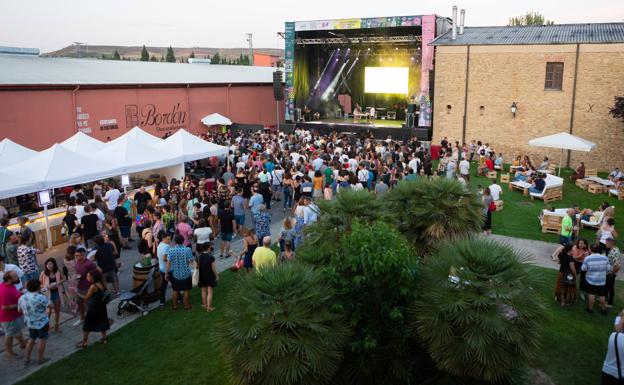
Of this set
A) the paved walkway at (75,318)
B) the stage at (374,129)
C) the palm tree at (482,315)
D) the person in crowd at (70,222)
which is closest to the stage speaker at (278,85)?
the stage at (374,129)

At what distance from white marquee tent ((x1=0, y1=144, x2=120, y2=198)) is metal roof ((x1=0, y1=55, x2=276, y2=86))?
799 centimetres

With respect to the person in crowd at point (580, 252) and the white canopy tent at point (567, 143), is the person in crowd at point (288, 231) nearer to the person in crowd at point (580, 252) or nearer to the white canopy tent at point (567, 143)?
the person in crowd at point (580, 252)

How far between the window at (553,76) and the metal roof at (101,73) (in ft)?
57.5

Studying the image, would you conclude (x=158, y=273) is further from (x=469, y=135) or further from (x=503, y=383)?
(x=469, y=135)

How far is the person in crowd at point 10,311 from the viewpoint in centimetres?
688

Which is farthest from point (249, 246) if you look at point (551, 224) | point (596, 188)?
point (596, 188)

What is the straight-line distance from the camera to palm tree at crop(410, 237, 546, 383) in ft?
15.5

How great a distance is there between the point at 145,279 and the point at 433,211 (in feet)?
16.4

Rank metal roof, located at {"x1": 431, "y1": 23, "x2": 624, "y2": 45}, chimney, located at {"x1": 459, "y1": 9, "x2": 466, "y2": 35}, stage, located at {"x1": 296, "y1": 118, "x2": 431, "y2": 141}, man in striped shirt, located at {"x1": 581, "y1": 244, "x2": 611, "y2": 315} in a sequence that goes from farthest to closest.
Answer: stage, located at {"x1": 296, "y1": 118, "x2": 431, "y2": 141}
chimney, located at {"x1": 459, "y1": 9, "x2": 466, "y2": 35}
metal roof, located at {"x1": 431, "y1": 23, "x2": 624, "y2": 45}
man in striped shirt, located at {"x1": 581, "y1": 244, "x2": 611, "y2": 315}

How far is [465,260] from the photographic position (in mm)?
5227

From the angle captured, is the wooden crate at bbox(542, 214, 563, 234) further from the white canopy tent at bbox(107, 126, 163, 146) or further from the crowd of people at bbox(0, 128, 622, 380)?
the white canopy tent at bbox(107, 126, 163, 146)

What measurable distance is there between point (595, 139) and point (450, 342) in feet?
64.5

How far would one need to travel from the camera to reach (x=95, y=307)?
7.26 metres

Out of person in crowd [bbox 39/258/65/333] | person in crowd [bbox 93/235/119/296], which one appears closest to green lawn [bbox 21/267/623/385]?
person in crowd [bbox 39/258/65/333]
